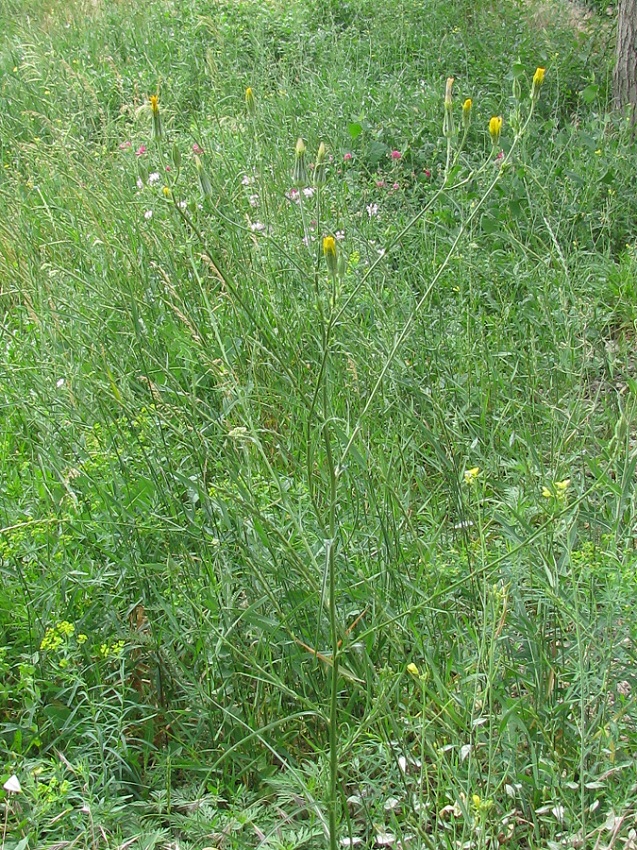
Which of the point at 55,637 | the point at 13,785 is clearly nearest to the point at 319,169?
the point at 55,637

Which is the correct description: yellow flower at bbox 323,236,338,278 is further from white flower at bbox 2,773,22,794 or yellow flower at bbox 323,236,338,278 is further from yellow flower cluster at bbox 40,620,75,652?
white flower at bbox 2,773,22,794

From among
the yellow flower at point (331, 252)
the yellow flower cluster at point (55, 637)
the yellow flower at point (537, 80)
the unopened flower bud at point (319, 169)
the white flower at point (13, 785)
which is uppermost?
the yellow flower at point (537, 80)

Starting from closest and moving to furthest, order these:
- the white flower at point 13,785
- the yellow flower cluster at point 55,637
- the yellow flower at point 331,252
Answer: the yellow flower at point 331,252 < the white flower at point 13,785 < the yellow flower cluster at point 55,637

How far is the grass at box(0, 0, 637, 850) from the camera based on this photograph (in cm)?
154

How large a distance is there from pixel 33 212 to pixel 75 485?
2087 mm

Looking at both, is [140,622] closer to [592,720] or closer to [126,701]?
[126,701]

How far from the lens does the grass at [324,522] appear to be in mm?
1539

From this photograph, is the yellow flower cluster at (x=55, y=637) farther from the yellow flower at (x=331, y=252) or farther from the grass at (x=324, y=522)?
the yellow flower at (x=331, y=252)

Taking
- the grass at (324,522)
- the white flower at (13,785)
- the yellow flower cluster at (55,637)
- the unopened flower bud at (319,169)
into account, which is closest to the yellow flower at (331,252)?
the grass at (324,522)

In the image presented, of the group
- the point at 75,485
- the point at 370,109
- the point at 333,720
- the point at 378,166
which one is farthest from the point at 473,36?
the point at 333,720

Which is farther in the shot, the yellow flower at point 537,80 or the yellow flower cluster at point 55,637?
the yellow flower cluster at point 55,637

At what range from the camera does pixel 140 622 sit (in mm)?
2055

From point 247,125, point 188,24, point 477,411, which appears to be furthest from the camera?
point 188,24

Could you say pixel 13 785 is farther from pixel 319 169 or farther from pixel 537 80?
pixel 537 80
